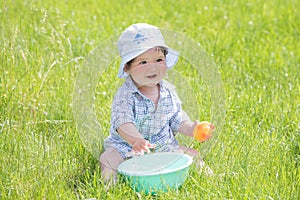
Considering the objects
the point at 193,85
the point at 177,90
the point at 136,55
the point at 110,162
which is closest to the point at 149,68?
the point at 136,55

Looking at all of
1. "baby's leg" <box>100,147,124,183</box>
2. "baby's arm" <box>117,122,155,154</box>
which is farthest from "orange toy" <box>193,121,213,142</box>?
"baby's leg" <box>100,147,124,183</box>

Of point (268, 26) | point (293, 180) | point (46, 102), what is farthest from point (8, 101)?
point (268, 26)

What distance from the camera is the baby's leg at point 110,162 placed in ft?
9.57

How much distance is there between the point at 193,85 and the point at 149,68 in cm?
86

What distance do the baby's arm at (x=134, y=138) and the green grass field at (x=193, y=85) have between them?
0.17 m

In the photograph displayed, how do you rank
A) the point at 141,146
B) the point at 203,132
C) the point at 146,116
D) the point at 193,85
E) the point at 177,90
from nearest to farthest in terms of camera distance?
1. the point at 141,146
2. the point at 203,132
3. the point at 146,116
4. the point at 177,90
5. the point at 193,85

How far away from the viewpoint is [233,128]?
10.9 ft

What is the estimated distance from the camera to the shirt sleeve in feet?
9.77

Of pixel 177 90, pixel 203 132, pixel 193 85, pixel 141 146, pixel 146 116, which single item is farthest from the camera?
pixel 193 85

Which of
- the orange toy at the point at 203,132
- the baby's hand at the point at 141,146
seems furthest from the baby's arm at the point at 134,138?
the orange toy at the point at 203,132

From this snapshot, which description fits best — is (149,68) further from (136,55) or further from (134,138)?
(134,138)

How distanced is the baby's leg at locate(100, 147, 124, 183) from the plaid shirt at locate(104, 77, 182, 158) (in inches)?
0.9

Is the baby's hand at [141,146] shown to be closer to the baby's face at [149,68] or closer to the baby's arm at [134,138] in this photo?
the baby's arm at [134,138]

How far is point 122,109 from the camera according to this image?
9.85ft
